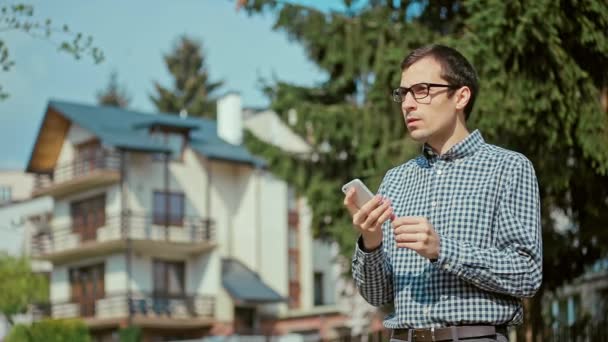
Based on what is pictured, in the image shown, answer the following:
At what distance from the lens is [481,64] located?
12367mm

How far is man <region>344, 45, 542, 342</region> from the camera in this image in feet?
10.8

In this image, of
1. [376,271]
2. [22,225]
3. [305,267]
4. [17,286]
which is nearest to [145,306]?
[17,286]

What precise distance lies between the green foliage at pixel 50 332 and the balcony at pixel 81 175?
14.8 metres

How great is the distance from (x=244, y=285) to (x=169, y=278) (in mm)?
3175

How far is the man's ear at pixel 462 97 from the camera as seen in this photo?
3.59 m

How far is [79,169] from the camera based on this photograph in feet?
156

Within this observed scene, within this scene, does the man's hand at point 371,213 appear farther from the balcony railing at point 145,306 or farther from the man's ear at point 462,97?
the balcony railing at point 145,306

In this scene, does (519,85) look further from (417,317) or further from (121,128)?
(121,128)

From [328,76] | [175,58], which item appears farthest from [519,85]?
[175,58]

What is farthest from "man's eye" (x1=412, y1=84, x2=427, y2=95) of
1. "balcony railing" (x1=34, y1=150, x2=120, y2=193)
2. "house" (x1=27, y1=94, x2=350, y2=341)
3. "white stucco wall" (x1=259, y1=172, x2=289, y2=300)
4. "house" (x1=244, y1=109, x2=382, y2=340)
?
"white stucco wall" (x1=259, y1=172, x2=289, y2=300)

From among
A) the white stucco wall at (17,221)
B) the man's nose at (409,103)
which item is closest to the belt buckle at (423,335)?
the man's nose at (409,103)

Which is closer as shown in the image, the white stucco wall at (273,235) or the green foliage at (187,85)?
the white stucco wall at (273,235)

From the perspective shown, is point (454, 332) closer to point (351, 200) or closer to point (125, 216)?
point (351, 200)

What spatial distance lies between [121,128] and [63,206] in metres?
4.82
